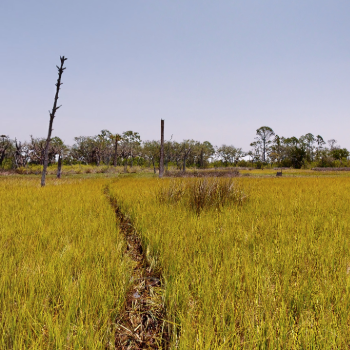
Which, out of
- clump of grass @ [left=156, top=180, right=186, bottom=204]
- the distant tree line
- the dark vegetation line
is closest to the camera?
the dark vegetation line

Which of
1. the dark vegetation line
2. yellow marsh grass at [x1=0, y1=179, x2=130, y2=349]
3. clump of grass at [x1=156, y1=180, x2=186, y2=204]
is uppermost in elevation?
clump of grass at [x1=156, y1=180, x2=186, y2=204]

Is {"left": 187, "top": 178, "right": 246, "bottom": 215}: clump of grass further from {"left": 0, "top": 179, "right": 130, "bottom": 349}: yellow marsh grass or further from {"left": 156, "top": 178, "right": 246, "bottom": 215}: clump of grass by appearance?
{"left": 0, "top": 179, "right": 130, "bottom": 349}: yellow marsh grass

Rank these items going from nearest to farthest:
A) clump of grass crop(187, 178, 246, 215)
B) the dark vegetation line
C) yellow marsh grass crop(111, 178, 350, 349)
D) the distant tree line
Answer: yellow marsh grass crop(111, 178, 350, 349)
the dark vegetation line
clump of grass crop(187, 178, 246, 215)
the distant tree line

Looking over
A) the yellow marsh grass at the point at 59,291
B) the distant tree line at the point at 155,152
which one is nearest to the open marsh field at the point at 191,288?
the yellow marsh grass at the point at 59,291

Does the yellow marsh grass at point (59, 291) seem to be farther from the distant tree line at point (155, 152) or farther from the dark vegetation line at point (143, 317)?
the distant tree line at point (155, 152)

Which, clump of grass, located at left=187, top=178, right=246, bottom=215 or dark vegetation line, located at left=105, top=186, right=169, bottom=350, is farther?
clump of grass, located at left=187, top=178, right=246, bottom=215

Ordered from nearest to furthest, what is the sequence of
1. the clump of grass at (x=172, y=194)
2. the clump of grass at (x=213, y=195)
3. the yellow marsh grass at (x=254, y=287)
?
1. the yellow marsh grass at (x=254, y=287)
2. the clump of grass at (x=213, y=195)
3. the clump of grass at (x=172, y=194)

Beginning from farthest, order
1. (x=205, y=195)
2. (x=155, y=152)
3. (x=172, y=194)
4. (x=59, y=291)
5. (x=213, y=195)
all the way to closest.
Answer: (x=155, y=152), (x=172, y=194), (x=213, y=195), (x=205, y=195), (x=59, y=291)

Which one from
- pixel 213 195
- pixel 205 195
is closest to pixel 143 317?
pixel 205 195

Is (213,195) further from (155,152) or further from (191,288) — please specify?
(155,152)

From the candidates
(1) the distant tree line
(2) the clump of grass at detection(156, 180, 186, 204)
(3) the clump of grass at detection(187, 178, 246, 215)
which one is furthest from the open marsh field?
(1) the distant tree line

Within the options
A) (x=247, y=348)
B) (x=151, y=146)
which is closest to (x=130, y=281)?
(x=247, y=348)

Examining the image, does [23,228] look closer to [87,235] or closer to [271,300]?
[87,235]

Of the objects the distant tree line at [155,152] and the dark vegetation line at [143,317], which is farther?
the distant tree line at [155,152]
